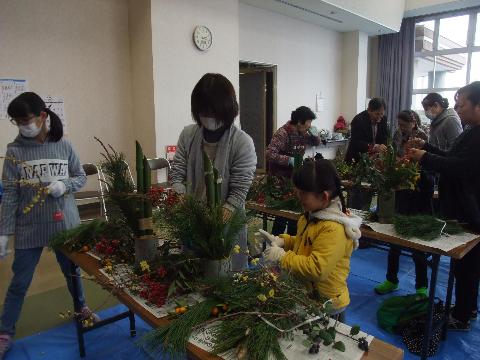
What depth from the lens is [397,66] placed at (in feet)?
24.4

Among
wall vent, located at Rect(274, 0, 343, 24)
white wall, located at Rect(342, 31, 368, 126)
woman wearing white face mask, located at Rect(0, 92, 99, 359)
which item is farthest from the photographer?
white wall, located at Rect(342, 31, 368, 126)

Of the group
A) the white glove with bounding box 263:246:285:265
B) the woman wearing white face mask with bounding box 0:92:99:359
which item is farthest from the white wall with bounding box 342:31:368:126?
the white glove with bounding box 263:246:285:265

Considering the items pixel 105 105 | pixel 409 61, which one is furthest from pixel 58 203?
pixel 409 61

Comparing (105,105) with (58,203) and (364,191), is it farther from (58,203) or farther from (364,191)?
(364,191)

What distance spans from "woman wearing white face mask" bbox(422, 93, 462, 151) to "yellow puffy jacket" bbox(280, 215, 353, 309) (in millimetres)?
2086

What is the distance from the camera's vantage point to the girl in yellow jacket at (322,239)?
1.16 m

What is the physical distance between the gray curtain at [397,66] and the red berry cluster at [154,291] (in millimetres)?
7003

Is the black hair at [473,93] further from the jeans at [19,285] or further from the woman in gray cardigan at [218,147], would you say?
the jeans at [19,285]

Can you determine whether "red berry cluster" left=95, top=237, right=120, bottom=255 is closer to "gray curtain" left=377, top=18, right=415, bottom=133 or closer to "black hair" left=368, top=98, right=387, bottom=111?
"black hair" left=368, top=98, right=387, bottom=111

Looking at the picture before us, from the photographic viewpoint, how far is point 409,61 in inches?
287

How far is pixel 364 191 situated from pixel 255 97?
177 inches

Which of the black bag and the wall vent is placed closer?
the black bag

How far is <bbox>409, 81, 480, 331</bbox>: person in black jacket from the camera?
6.26 feet

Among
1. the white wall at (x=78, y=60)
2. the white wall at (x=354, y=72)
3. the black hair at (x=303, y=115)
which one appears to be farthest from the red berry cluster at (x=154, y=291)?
the white wall at (x=354, y=72)
